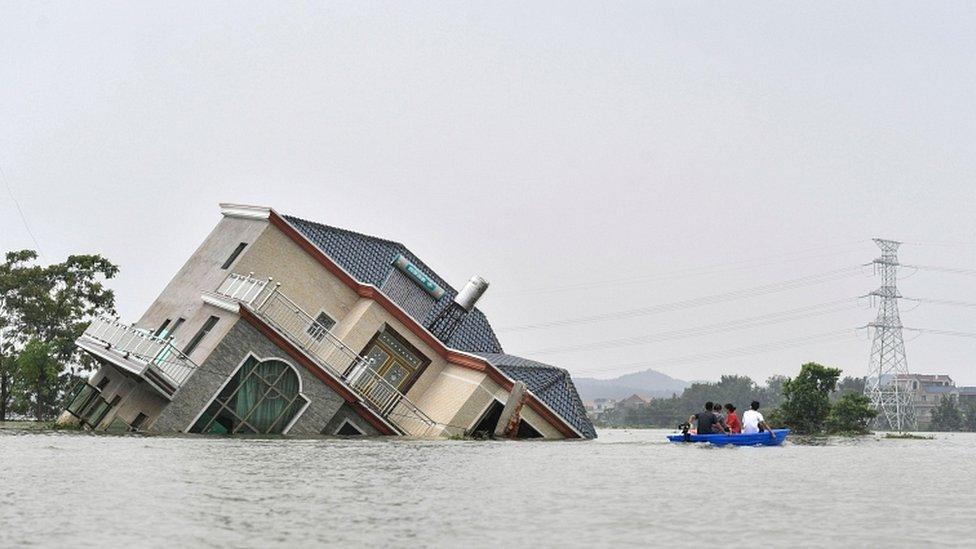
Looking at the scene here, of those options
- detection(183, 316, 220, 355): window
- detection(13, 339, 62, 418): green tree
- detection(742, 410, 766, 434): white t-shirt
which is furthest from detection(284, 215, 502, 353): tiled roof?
detection(13, 339, 62, 418): green tree

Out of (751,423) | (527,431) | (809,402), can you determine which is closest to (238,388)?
(527,431)

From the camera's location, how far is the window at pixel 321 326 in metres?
45.2

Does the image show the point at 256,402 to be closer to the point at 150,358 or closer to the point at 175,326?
the point at 150,358

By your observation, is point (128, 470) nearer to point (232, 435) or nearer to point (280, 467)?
point (280, 467)

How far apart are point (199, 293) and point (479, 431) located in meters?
12.6

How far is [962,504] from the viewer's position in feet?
63.9

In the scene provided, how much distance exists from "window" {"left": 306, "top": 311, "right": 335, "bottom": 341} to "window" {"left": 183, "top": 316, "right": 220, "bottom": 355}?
12.2 feet

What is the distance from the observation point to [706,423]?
141 ft

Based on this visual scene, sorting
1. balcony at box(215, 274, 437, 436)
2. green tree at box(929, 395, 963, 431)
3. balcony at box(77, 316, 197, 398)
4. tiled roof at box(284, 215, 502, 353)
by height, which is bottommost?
balcony at box(77, 316, 197, 398)

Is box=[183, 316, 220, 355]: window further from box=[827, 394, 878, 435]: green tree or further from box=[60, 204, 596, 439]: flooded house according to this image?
box=[827, 394, 878, 435]: green tree

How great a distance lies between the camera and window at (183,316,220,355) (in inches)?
1743

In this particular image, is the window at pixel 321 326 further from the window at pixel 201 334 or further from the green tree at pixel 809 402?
the green tree at pixel 809 402

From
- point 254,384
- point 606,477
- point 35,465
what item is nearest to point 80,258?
point 254,384

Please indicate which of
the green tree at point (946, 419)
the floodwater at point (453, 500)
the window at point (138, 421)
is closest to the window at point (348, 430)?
the window at point (138, 421)
